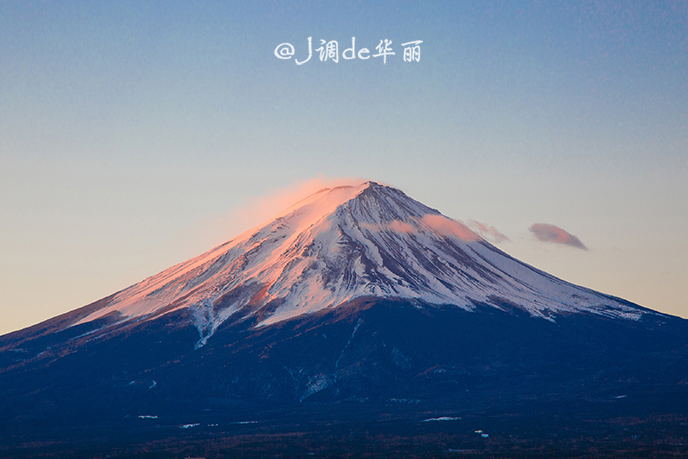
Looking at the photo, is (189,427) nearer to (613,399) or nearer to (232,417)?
(232,417)

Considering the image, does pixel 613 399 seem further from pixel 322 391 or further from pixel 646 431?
pixel 322 391

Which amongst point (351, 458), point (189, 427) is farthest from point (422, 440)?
point (189, 427)

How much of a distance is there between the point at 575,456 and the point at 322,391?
7923cm

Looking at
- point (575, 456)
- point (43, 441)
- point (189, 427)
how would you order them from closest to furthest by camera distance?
point (575, 456) → point (43, 441) → point (189, 427)

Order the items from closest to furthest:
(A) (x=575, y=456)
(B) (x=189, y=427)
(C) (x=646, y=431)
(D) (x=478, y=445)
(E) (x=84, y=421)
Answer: (A) (x=575, y=456) < (D) (x=478, y=445) < (C) (x=646, y=431) < (B) (x=189, y=427) < (E) (x=84, y=421)

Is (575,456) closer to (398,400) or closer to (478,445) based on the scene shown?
(478,445)

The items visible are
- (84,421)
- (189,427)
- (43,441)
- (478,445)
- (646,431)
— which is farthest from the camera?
(84,421)

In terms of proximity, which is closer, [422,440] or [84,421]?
[422,440]

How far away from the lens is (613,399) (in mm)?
179625

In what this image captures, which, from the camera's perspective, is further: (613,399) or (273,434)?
(613,399)

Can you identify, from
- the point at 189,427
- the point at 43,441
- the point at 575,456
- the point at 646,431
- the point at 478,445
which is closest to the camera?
the point at 575,456

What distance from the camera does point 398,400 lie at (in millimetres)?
191625

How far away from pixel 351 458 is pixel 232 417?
180 ft

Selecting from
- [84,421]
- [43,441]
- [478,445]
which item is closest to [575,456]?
[478,445]
